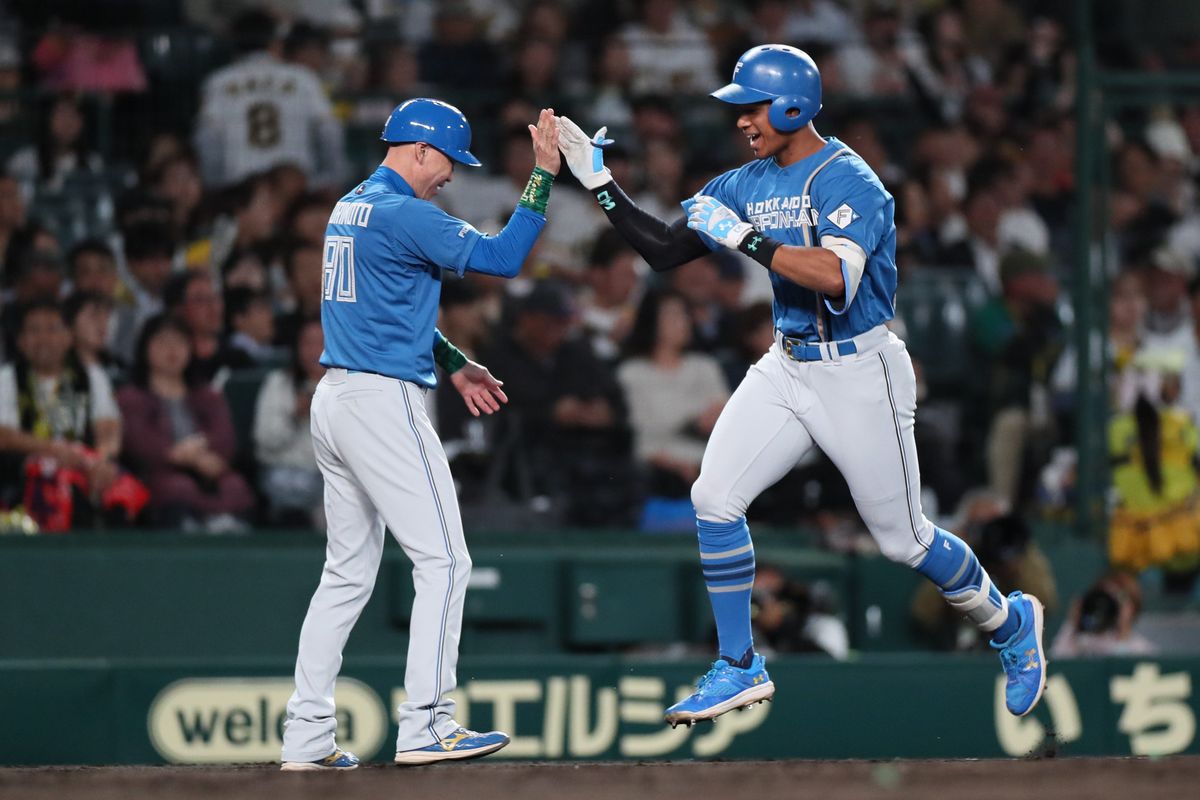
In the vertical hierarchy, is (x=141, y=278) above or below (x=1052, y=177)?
below

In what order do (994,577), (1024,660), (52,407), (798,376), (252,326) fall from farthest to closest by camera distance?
1. (252,326)
2. (52,407)
3. (994,577)
4. (1024,660)
5. (798,376)

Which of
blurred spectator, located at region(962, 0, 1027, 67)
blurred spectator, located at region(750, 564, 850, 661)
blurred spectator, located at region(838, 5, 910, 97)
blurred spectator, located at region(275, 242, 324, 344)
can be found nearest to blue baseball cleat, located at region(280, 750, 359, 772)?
blurred spectator, located at region(750, 564, 850, 661)

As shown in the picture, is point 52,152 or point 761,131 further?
point 52,152

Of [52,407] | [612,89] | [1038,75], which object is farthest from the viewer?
[1038,75]

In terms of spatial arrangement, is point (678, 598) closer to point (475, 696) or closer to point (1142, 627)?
point (475, 696)

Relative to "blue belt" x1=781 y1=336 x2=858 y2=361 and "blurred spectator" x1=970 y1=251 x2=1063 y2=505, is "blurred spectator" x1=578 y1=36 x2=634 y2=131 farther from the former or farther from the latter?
"blue belt" x1=781 y1=336 x2=858 y2=361

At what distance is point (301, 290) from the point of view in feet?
29.2

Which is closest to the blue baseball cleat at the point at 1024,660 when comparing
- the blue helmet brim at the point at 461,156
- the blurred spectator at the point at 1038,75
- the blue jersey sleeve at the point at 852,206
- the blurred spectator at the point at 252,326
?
the blue jersey sleeve at the point at 852,206

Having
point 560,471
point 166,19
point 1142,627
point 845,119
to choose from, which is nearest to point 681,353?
point 560,471

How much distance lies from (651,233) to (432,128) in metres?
0.77

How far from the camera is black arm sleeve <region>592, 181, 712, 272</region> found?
5.86 metres

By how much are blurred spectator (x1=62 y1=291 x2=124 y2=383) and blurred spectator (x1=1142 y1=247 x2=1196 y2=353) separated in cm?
530

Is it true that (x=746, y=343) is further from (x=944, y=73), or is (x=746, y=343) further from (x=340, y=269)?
(x=340, y=269)

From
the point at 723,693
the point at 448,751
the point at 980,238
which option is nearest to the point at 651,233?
the point at 723,693
